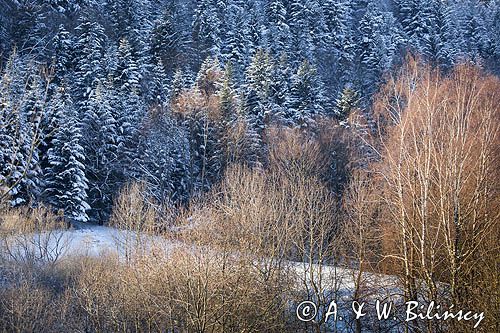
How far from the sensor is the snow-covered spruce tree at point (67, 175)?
25672 millimetres

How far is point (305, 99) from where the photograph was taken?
36.8 meters

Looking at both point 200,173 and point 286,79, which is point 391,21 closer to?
point 286,79

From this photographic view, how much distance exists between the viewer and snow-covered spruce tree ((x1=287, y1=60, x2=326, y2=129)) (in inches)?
1366

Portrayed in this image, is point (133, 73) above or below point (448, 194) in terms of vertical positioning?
above

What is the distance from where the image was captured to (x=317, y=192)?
19359mm

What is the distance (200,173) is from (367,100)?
20.8 metres

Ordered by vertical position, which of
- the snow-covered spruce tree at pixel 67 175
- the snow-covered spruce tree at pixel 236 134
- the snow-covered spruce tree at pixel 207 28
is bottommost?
the snow-covered spruce tree at pixel 67 175

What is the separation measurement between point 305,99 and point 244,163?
1195 cm

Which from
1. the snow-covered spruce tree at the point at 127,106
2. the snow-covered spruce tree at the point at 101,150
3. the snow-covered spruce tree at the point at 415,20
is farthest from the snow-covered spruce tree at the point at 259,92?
the snow-covered spruce tree at the point at 415,20

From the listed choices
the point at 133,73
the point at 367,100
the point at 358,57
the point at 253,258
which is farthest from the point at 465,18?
the point at 253,258

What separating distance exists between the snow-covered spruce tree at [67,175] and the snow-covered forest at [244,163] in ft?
0.41

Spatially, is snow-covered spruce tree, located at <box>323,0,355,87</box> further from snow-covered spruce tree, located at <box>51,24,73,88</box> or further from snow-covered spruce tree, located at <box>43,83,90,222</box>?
snow-covered spruce tree, located at <box>43,83,90,222</box>

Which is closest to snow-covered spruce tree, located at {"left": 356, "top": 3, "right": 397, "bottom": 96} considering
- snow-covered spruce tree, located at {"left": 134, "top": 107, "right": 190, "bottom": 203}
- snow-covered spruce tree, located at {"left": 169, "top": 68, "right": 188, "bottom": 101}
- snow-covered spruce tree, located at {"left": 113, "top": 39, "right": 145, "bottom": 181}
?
snow-covered spruce tree, located at {"left": 169, "top": 68, "right": 188, "bottom": 101}

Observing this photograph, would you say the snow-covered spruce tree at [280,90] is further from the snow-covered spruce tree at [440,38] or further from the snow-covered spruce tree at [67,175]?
the snow-covered spruce tree at [440,38]
